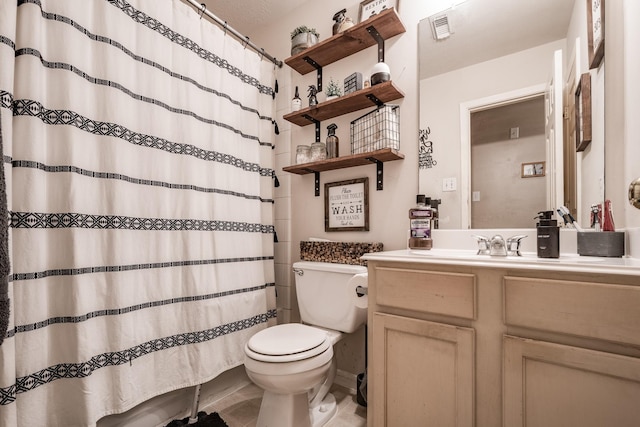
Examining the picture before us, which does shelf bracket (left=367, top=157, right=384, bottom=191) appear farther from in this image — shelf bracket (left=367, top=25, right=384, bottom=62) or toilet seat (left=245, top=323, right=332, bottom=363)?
toilet seat (left=245, top=323, right=332, bottom=363)

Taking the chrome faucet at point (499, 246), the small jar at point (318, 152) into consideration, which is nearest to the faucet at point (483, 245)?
the chrome faucet at point (499, 246)

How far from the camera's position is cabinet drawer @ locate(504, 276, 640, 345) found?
0.69 m

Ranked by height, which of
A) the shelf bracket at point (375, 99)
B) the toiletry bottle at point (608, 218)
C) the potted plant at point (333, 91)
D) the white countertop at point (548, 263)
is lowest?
the white countertop at point (548, 263)

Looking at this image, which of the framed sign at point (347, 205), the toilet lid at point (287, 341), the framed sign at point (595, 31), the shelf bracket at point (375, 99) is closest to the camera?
the framed sign at point (595, 31)

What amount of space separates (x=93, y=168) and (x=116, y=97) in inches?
12.1

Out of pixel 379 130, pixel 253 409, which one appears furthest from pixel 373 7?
pixel 253 409

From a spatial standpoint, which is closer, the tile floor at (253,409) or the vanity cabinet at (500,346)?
the vanity cabinet at (500,346)

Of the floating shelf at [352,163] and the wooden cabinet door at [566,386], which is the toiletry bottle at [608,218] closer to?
the wooden cabinet door at [566,386]

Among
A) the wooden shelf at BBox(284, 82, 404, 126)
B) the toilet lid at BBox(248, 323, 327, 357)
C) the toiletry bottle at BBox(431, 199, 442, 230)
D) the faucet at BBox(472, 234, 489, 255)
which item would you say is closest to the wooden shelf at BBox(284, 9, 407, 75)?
the wooden shelf at BBox(284, 82, 404, 126)

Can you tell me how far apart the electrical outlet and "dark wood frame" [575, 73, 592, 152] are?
0.46 meters

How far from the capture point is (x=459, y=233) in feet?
4.53

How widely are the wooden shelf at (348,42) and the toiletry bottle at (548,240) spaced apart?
1218 millimetres

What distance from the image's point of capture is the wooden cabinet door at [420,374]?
890mm

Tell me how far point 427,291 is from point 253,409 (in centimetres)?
122
